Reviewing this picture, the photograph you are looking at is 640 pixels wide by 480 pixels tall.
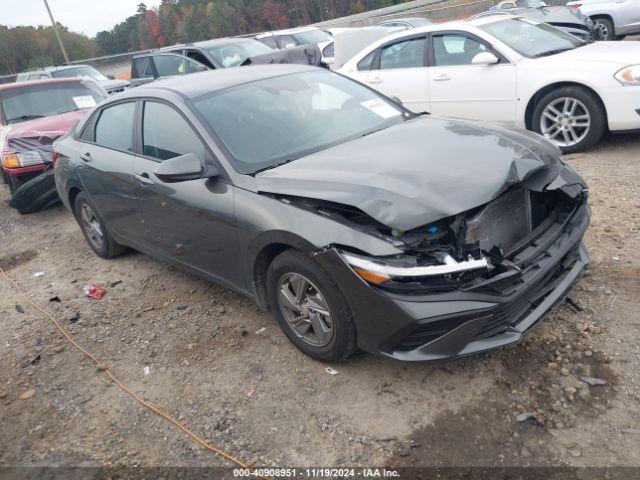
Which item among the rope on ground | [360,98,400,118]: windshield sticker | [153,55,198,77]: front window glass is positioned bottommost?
the rope on ground

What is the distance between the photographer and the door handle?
407cm

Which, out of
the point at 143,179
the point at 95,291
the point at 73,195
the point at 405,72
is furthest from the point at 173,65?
the point at 143,179

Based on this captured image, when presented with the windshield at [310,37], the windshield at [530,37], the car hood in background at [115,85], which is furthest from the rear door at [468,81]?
the windshield at [310,37]

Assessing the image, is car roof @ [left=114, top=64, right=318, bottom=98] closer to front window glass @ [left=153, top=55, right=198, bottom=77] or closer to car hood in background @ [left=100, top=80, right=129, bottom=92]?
front window glass @ [left=153, top=55, right=198, bottom=77]

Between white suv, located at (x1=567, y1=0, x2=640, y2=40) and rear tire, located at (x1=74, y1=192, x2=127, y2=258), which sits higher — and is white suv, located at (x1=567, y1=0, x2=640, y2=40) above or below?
above

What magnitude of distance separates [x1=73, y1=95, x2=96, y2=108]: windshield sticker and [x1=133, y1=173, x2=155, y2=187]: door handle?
5.31 meters

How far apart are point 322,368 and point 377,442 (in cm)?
70

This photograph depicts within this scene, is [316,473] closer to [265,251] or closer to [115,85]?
[265,251]

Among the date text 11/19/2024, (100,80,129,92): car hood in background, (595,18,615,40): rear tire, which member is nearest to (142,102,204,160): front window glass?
the date text 11/19/2024

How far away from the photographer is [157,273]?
16.7ft

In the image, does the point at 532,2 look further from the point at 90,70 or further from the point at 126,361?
the point at 126,361

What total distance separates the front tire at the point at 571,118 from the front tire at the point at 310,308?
3.84 meters

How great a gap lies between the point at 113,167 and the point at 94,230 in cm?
129

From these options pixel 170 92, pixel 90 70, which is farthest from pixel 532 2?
pixel 170 92
